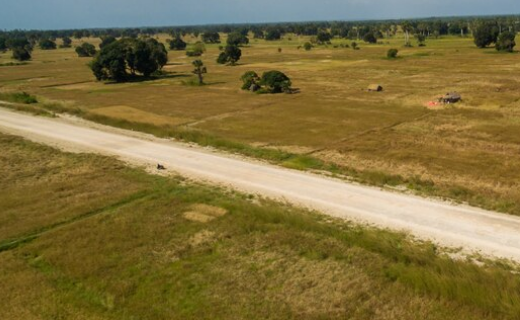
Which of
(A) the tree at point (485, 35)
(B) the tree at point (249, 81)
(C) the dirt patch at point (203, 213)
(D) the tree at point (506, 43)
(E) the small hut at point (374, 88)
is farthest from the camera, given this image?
(A) the tree at point (485, 35)

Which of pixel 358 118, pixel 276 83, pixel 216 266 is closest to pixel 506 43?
pixel 276 83

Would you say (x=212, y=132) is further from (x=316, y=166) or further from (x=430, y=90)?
(x=430, y=90)

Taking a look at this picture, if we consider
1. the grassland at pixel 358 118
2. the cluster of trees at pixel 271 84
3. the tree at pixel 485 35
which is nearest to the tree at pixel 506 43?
the tree at pixel 485 35

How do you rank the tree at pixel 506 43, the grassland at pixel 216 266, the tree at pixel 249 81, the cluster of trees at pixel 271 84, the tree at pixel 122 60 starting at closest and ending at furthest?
the grassland at pixel 216 266, the cluster of trees at pixel 271 84, the tree at pixel 249 81, the tree at pixel 122 60, the tree at pixel 506 43

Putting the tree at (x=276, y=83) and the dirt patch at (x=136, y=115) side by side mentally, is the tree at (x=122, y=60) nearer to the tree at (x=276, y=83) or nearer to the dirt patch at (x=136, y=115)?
the dirt patch at (x=136, y=115)

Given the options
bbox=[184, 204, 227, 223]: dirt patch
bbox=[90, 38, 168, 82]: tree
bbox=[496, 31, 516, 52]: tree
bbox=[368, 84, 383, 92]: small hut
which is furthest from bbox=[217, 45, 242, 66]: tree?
bbox=[184, 204, 227, 223]: dirt patch

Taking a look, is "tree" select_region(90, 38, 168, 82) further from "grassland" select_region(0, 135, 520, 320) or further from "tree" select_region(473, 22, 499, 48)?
"tree" select_region(473, 22, 499, 48)
